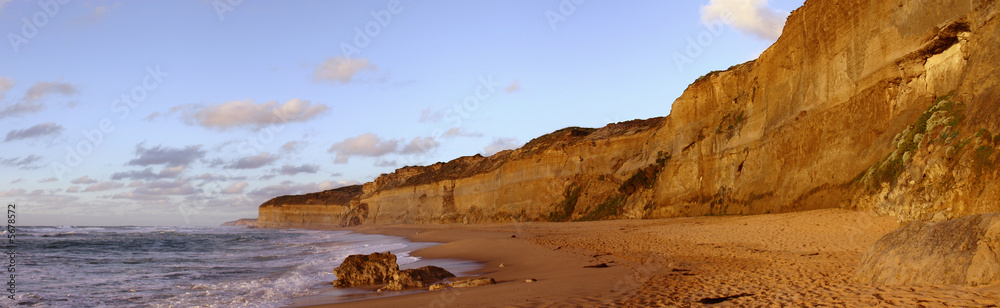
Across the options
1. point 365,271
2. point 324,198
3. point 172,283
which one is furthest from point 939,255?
point 324,198

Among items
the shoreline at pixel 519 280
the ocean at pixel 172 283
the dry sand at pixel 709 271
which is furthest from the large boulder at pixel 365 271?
the dry sand at pixel 709 271

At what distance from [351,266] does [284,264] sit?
712cm

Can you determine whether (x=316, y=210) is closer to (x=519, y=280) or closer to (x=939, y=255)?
(x=519, y=280)

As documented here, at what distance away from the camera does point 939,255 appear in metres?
6.46

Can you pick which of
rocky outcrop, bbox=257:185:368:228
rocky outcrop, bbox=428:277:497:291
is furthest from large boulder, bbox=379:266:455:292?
rocky outcrop, bbox=257:185:368:228

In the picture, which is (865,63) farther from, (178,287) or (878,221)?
(178,287)

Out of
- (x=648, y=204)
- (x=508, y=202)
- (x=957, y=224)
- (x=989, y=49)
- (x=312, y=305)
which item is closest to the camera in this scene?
(x=957, y=224)

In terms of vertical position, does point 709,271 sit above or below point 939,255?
below

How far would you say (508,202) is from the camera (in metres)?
46.4

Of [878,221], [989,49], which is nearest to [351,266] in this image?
[878,221]

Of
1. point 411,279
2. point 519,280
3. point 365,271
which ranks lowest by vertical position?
point 519,280

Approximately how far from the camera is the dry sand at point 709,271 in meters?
6.47

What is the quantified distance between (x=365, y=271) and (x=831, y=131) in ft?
48.9

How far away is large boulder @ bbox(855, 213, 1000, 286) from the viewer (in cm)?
592
